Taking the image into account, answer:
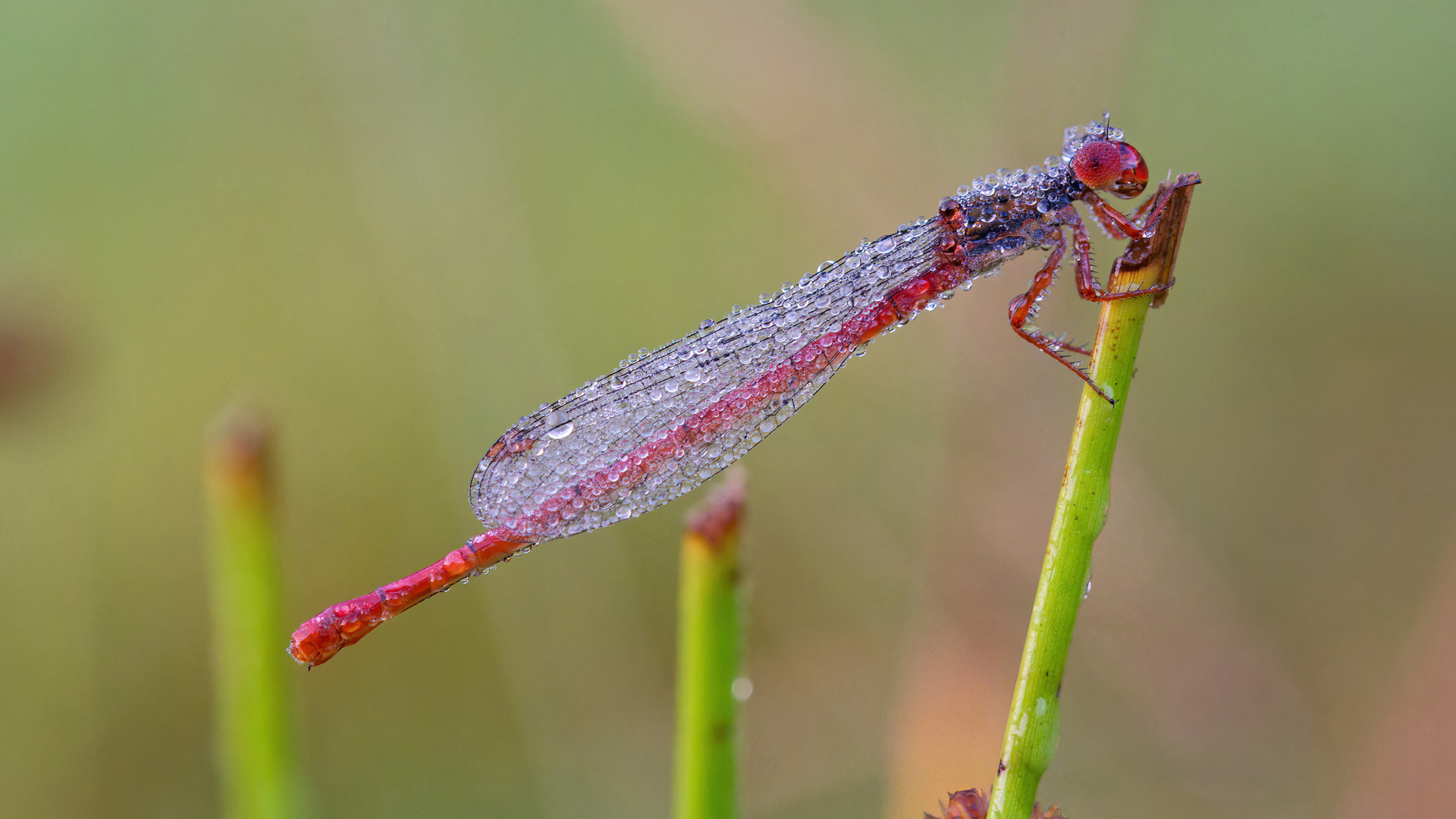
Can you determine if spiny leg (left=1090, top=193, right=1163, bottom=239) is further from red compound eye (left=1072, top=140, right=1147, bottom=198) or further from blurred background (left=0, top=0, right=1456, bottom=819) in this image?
blurred background (left=0, top=0, right=1456, bottom=819)

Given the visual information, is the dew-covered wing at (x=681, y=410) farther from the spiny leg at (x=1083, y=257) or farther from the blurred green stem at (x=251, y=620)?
the blurred green stem at (x=251, y=620)

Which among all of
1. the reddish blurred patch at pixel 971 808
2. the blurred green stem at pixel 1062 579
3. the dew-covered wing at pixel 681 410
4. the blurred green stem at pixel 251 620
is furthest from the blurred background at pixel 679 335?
the blurred green stem at pixel 1062 579

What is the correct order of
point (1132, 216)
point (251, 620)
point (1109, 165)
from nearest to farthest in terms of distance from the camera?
point (251, 620), point (1132, 216), point (1109, 165)

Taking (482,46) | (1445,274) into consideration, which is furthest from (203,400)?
(1445,274)

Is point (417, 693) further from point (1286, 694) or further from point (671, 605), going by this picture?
point (1286, 694)

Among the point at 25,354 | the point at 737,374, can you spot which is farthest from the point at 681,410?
the point at 25,354

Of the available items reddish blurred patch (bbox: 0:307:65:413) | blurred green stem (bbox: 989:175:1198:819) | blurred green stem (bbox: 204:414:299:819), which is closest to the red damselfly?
blurred green stem (bbox: 204:414:299:819)

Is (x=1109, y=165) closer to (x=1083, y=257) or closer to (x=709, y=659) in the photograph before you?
(x=1083, y=257)
